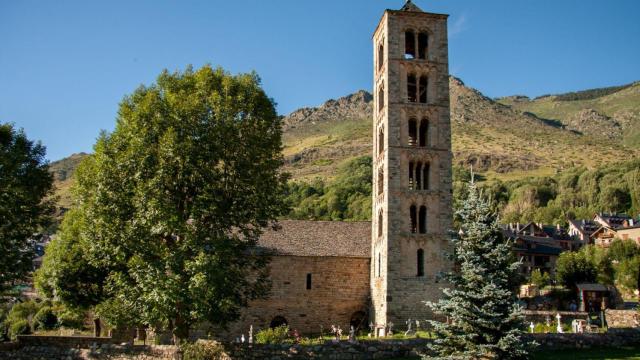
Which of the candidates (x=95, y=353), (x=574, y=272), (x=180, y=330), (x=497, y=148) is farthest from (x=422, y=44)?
(x=497, y=148)

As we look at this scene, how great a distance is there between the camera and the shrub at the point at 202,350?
23.2m

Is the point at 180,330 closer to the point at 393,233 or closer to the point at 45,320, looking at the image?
the point at 393,233

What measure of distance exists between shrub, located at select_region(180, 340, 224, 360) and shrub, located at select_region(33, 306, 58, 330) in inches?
1148

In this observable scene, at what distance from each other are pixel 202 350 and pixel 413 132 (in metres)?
21.5

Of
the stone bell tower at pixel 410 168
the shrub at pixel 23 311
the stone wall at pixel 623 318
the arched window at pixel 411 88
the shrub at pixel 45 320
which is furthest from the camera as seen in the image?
the shrub at pixel 23 311

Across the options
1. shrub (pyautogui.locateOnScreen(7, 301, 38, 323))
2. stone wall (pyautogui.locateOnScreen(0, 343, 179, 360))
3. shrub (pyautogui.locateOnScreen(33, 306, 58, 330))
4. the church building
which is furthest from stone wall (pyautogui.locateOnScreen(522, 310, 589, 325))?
shrub (pyautogui.locateOnScreen(7, 301, 38, 323))

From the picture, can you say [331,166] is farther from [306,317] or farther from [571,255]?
[306,317]

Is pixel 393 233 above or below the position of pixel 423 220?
below

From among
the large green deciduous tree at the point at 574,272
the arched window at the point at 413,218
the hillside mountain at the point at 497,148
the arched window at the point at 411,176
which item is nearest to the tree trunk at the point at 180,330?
the arched window at the point at 413,218

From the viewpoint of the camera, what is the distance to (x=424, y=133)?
126 ft

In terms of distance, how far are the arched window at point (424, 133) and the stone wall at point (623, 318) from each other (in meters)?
14.4

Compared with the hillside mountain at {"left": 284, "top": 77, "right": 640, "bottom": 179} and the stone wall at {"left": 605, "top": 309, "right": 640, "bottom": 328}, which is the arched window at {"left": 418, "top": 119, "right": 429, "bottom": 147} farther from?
the hillside mountain at {"left": 284, "top": 77, "right": 640, "bottom": 179}

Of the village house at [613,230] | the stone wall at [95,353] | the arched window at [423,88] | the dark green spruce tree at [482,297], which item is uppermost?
the arched window at [423,88]

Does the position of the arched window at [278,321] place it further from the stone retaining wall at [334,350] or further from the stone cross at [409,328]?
the stone retaining wall at [334,350]
